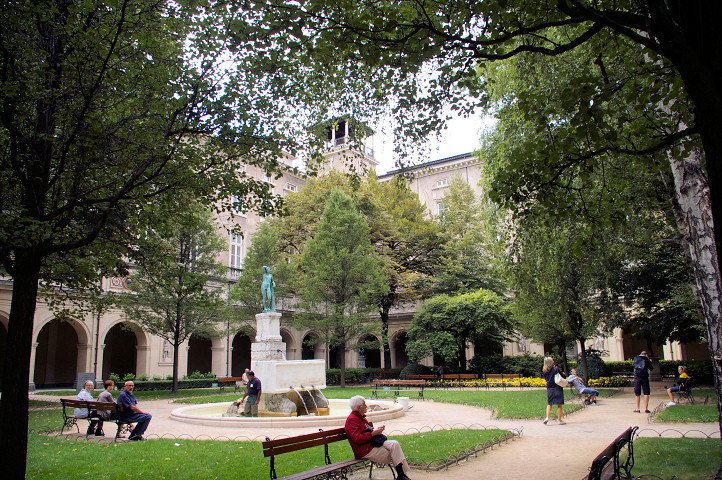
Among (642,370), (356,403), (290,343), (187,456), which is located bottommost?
(187,456)

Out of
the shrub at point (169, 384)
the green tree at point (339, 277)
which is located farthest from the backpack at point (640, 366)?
the shrub at point (169, 384)

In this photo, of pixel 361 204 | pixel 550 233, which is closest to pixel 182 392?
pixel 361 204

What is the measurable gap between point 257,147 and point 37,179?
315cm

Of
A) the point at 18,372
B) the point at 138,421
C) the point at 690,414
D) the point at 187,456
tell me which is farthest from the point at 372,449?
the point at 690,414

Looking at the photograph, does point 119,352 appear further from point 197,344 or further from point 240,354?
point 240,354

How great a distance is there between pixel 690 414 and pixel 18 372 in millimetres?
13363

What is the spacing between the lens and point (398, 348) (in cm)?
4244

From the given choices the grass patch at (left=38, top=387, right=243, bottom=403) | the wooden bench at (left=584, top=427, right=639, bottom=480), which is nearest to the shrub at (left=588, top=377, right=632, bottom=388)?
the grass patch at (left=38, top=387, right=243, bottom=403)

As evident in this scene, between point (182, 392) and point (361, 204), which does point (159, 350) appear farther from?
point (361, 204)

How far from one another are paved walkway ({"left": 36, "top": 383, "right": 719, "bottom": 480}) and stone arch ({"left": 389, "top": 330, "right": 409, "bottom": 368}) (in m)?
22.1

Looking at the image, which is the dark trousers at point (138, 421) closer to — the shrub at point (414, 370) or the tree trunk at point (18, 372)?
the tree trunk at point (18, 372)

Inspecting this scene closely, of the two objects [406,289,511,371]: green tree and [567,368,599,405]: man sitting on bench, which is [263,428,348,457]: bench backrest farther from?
[406,289,511,371]: green tree

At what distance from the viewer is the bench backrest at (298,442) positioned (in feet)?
19.7

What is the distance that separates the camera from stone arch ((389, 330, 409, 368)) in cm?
4050
